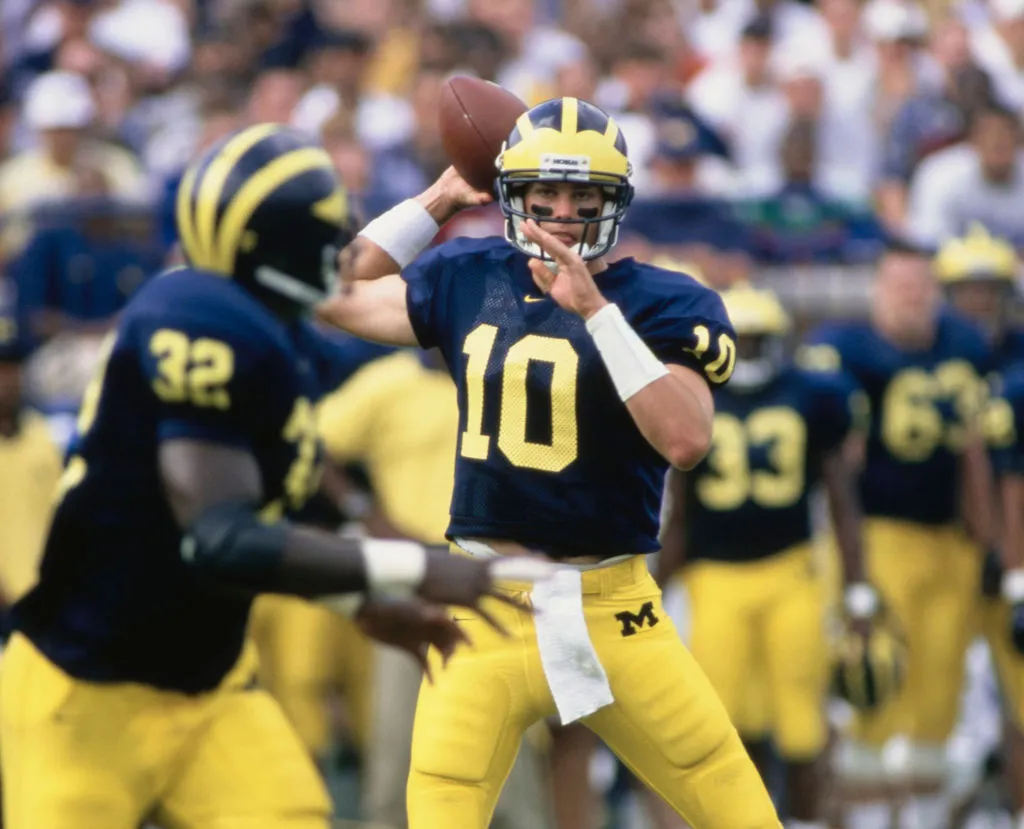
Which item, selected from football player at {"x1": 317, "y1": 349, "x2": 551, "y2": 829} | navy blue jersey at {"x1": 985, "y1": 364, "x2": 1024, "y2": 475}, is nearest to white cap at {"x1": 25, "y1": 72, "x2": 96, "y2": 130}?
football player at {"x1": 317, "y1": 349, "x2": 551, "y2": 829}

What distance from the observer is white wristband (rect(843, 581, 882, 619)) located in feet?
22.4

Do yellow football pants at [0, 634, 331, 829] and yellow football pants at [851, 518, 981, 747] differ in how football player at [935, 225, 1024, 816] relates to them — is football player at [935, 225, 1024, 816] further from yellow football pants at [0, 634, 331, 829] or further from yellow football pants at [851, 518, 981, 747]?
yellow football pants at [0, 634, 331, 829]

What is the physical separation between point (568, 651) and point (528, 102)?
577cm

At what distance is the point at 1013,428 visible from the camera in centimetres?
703

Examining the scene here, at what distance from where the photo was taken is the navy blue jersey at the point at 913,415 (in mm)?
7453

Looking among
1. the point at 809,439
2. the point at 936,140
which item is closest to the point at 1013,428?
the point at 809,439

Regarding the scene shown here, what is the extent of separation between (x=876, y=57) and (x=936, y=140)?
665 millimetres

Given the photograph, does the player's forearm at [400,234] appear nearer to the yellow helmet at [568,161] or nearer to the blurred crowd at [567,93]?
the yellow helmet at [568,161]

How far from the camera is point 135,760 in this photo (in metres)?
3.90

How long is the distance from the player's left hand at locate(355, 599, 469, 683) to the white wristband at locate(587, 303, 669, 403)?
0.58 metres

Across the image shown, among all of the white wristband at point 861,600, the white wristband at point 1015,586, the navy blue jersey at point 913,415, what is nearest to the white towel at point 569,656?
the white wristband at point 861,600

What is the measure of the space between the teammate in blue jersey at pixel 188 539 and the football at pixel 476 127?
52cm

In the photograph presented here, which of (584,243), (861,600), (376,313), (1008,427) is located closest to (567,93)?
(1008,427)

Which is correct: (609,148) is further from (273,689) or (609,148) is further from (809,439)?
(273,689)
